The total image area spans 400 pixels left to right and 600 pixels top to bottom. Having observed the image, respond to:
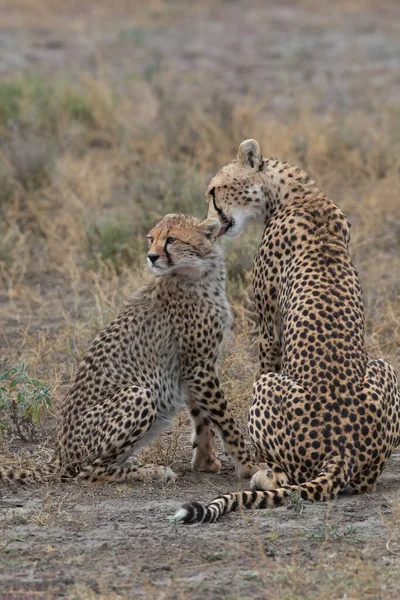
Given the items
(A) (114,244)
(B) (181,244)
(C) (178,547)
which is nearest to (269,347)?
(B) (181,244)

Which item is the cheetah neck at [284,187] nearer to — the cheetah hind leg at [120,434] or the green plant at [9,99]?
the cheetah hind leg at [120,434]

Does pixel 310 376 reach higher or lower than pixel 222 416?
higher

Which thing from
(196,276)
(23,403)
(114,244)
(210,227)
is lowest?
(23,403)

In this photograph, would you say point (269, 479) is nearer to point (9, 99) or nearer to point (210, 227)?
point (210, 227)

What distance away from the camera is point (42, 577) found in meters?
4.47

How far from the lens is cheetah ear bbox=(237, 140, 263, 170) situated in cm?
613

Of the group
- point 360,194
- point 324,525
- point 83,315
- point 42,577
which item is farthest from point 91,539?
point 360,194

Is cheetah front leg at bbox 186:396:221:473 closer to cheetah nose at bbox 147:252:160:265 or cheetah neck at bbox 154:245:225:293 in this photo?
cheetah neck at bbox 154:245:225:293

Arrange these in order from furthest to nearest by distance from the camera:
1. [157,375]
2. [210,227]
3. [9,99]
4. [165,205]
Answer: [9,99] < [165,205] < [210,227] < [157,375]

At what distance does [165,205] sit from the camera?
9.62 metres

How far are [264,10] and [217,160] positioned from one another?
8.18 meters

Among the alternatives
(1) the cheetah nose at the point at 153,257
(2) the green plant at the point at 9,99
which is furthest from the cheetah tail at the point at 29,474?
(2) the green plant at the point at 9,99

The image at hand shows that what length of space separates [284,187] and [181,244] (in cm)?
57

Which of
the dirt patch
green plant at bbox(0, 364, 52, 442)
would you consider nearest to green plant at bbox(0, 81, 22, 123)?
green plant at bbox(0, 364, 52, 442)
